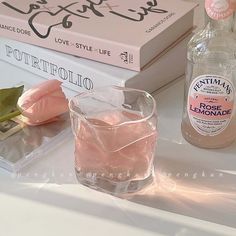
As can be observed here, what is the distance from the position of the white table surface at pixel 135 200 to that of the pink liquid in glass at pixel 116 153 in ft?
0.05

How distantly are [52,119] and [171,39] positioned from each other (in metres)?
0.19

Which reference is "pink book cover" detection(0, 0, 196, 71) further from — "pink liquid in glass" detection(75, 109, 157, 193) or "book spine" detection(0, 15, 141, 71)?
"pink liquid in glass" detection(75, 109, 157, 193)

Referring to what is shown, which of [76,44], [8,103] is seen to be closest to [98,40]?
[76,44]

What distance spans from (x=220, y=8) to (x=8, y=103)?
0.88 ft

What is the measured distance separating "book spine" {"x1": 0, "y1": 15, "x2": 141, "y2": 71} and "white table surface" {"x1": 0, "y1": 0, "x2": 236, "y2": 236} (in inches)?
4.4

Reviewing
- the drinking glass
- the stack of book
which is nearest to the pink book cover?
the stack of book

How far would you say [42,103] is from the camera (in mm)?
723

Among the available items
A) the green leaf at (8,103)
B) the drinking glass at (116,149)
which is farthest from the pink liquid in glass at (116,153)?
the green leaf at (8,103)

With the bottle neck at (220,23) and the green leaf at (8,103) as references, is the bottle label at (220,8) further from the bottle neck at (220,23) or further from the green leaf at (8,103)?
the green leaf at (8,103)

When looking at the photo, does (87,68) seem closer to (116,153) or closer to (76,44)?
(76,44)

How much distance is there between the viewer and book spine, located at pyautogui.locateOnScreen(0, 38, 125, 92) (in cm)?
78

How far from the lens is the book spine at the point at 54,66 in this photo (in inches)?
30.6

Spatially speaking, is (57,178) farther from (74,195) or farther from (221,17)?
(221,17)

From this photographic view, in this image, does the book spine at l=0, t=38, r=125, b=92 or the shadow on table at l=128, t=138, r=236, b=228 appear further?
the book spine at l=0, t=38, r=125, b=92
